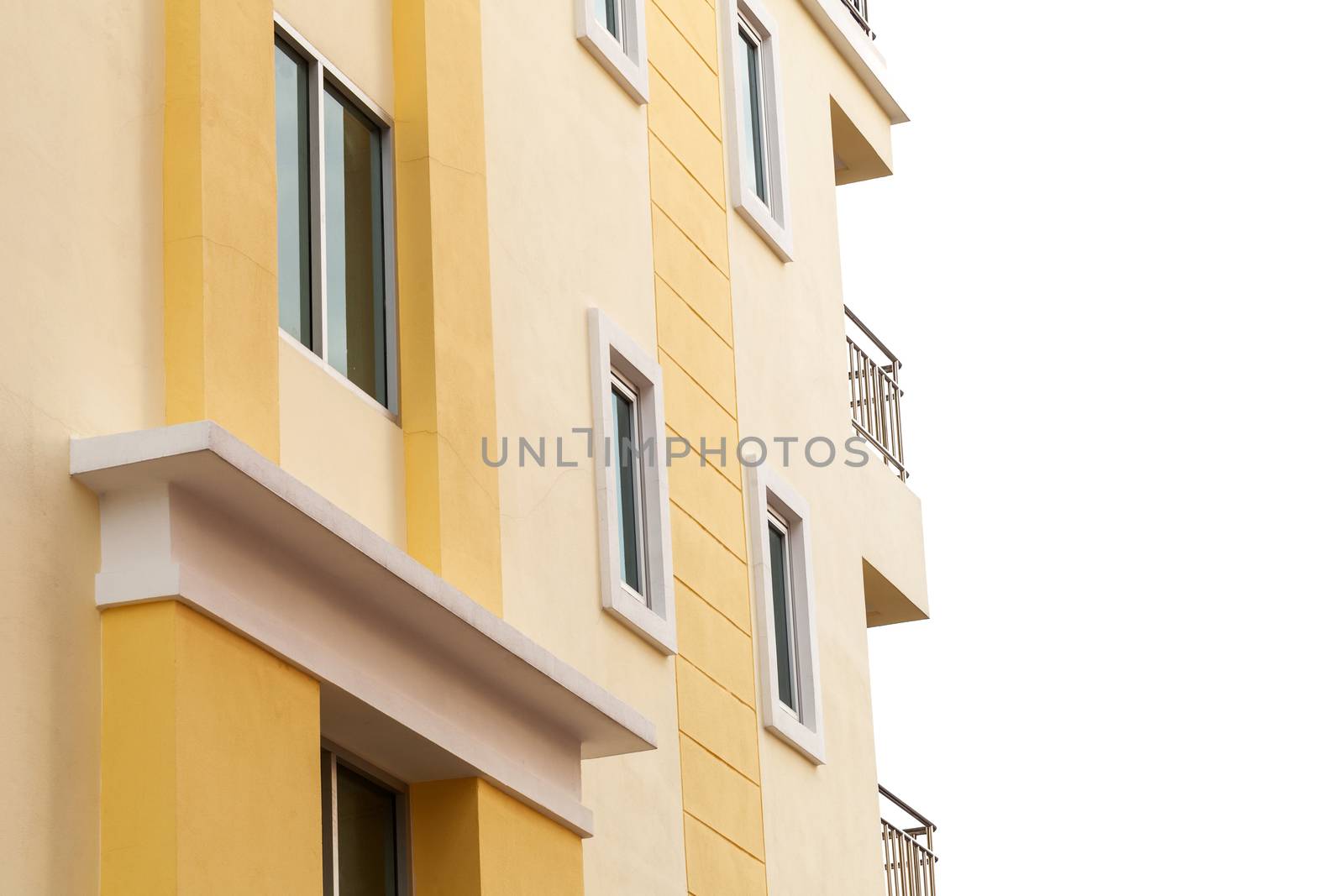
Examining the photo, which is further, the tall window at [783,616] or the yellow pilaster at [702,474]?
the tall window at [783,616]

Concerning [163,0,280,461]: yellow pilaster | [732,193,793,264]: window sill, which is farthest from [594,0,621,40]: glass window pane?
[163,0,280,461]: yellow pilaster

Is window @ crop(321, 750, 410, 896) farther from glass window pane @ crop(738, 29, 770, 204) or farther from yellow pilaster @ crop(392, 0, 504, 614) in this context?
glass window pane @ crop(738, 29, 770, 204)

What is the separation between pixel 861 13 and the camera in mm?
24406

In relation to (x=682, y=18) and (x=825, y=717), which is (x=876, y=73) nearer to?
(x=682, y=18)

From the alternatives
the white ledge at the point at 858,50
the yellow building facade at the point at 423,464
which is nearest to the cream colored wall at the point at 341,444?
the yellow building facade at the point at 423,464

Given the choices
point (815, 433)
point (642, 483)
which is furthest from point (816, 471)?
point (642, 483)

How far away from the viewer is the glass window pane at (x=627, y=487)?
16.2 m

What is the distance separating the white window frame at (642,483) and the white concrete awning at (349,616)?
196 cm

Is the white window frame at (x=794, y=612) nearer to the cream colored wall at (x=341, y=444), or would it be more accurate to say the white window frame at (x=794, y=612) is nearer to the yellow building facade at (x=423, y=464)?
the yellow building facade at (x=423, y=464)

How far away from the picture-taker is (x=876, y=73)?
24.0 m

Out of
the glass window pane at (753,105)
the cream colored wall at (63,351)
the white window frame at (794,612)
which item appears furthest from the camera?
the glass window pane at (753,105)

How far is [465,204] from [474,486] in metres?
1.81

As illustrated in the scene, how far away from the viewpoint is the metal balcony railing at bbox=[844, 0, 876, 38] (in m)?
24.0

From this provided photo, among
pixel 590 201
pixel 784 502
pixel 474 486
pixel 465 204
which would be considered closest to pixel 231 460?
pixel 474 486
